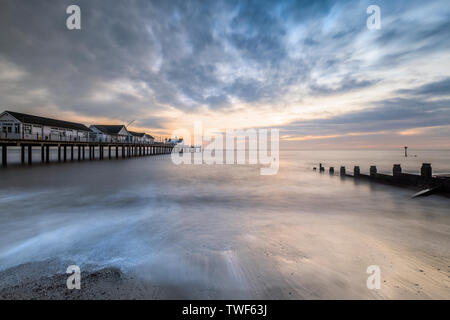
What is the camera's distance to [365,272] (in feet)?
13.6

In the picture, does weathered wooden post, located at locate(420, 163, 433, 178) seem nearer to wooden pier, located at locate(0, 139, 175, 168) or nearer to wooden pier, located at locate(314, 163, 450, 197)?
wooden pier, located at locate(314, 163, 450, 197)

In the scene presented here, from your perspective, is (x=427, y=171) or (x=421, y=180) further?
(x=421, y=180)

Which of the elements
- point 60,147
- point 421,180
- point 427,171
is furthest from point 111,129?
point 427,171

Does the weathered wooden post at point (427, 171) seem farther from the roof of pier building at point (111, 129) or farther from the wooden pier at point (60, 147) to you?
the roof of pier building at point (111, 129)

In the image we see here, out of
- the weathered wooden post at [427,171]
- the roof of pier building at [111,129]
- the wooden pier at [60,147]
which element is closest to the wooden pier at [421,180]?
the weathered wooden post at [427,171]

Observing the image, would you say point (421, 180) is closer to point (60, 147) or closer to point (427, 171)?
point (427, 171)

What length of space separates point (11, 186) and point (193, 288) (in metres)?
18.9

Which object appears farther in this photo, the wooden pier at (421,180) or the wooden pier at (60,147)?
the wooden pier at (60,147)

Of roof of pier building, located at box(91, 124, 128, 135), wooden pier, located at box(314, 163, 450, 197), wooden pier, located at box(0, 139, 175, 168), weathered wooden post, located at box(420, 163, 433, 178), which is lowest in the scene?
wooden pier, located at box(314, 163, 450, 197)

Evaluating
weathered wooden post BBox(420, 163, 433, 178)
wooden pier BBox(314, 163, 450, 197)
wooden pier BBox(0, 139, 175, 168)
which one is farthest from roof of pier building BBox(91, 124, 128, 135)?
weathered wooden post BBox(420, 163, 433, 178)

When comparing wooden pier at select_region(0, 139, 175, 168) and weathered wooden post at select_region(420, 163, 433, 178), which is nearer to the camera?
weathered wooden post at select_region(420, 163, 433, 178)

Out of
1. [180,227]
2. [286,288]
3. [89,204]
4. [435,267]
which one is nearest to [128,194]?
[89,204]

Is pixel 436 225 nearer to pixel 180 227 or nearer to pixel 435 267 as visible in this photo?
→ pixel 435 267

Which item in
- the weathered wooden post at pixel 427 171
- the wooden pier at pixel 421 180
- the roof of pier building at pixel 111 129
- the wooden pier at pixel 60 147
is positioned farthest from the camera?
the roof of pier building at pixel 111 129
